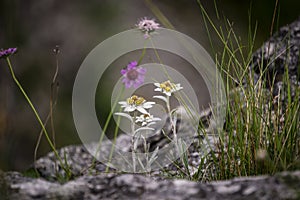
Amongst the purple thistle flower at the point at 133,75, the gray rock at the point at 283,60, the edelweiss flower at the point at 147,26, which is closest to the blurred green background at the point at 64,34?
the gray rock at the point at 283,60

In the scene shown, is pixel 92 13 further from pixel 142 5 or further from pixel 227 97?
pixel 227 97

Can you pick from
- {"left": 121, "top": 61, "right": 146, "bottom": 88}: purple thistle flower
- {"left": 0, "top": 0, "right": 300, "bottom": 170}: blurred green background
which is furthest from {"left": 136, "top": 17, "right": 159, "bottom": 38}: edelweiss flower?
{"left": 0, "top": 0, "right": 300, "bottom": 170}: blurred green background

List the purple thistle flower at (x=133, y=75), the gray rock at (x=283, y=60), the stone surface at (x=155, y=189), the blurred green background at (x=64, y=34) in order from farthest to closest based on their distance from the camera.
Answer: the blurred green background at (x=64, y=34), the gray rock at (x=283, y=60), the purple thistle flower at (x=133, y=75), the stone surface at (x=155, y=189)

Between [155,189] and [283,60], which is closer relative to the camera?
[155,189]

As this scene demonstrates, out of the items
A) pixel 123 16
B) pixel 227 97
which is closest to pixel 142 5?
pixel 123 16

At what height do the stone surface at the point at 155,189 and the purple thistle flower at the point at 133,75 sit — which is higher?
the purple thistle flower at the point at 133,75

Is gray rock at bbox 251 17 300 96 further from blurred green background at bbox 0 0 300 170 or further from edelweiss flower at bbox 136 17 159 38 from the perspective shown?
edelweiss flower at bbox 136 17 159 38

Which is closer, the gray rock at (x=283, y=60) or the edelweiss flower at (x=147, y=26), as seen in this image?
the edelweiss flower at (x=147, y=26)

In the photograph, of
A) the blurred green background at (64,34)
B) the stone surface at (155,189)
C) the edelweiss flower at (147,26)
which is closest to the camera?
the stone surface at (155,189)

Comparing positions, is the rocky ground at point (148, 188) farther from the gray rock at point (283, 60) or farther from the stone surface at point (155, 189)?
the gray rock at point (283, 60)

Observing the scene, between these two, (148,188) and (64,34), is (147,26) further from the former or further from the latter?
(64,34)

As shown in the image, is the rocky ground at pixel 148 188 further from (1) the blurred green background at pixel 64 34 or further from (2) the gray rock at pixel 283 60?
(1) the blurred green background at pixel 64 34

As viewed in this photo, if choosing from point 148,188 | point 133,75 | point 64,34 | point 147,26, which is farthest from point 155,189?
point 64,34

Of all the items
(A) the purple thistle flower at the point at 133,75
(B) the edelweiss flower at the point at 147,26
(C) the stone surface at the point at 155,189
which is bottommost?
(C) the stone surface at the point at 155,189
